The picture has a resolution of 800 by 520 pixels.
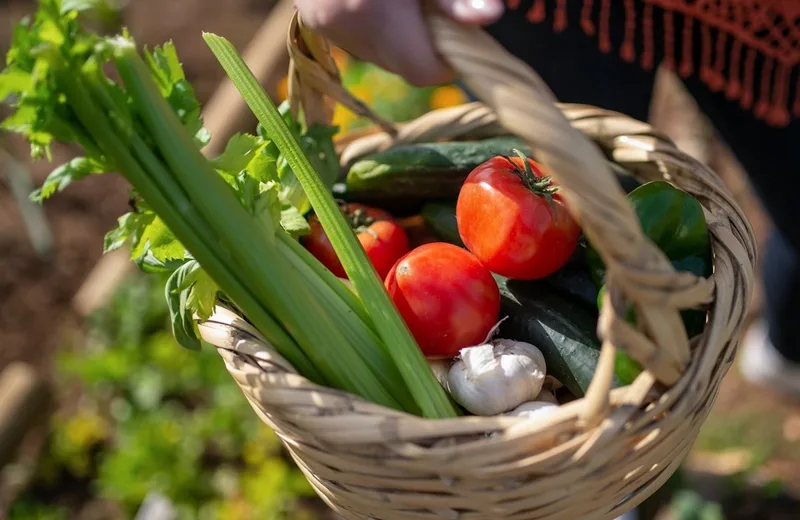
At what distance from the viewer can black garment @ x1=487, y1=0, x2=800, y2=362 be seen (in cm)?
149

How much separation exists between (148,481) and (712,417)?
1521 millimetres

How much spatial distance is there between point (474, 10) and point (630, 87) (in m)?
0.90

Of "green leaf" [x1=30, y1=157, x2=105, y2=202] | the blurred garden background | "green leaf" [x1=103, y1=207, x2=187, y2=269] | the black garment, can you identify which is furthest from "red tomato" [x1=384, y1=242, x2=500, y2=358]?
the blurred garden background

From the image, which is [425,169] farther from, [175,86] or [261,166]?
[175,86]

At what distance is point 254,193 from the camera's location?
3.29 ft

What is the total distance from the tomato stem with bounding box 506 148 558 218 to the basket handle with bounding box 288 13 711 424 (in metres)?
0.30

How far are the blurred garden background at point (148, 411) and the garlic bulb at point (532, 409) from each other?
3.00ft

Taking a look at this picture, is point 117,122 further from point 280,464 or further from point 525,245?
point 280,464

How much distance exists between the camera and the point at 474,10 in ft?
2.59

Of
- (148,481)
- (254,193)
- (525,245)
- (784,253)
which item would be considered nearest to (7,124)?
(254,193)

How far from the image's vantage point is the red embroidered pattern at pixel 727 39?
1331 mm

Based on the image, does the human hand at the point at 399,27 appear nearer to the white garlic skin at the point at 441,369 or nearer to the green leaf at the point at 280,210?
the green leaf at the point at 280,210

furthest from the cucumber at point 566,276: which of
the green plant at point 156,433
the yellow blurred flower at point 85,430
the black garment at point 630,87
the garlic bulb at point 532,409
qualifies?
the yellow blurred flower at point 85,430

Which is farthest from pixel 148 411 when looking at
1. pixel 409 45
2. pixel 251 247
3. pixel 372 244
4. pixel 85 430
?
pixel 409 45
